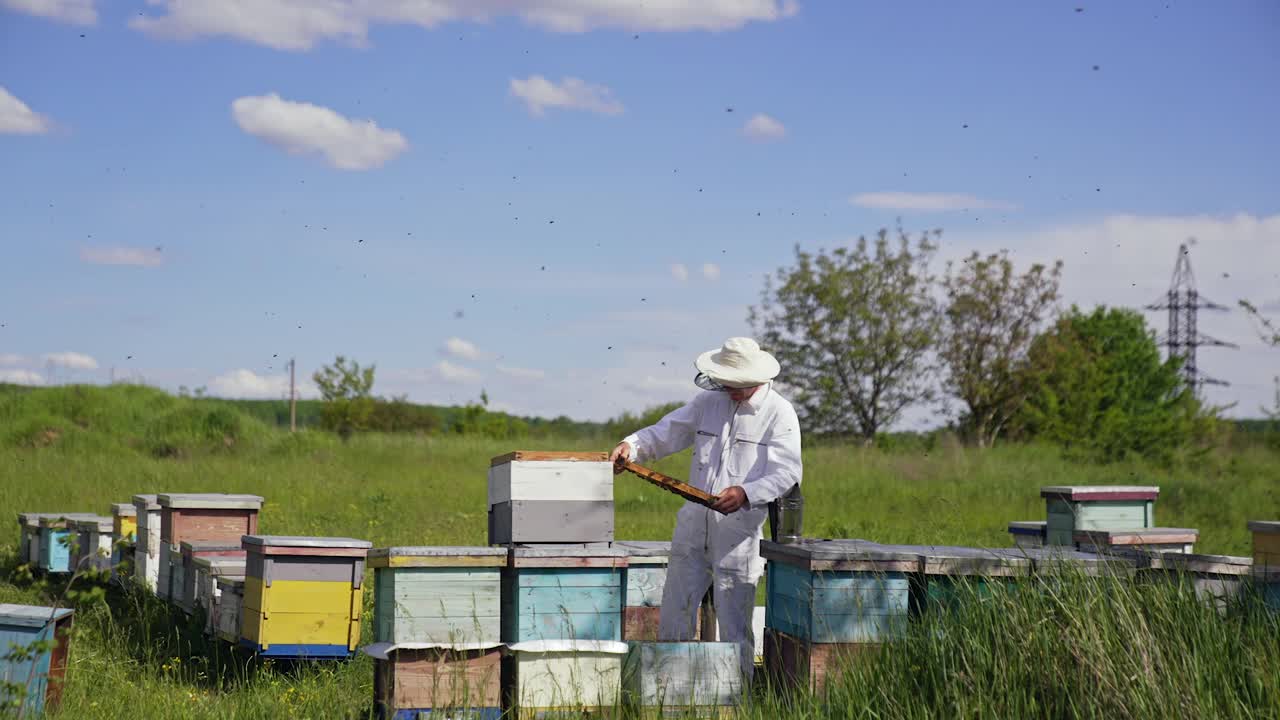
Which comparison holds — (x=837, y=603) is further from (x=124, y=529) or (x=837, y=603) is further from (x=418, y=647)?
(x=124, y=529)

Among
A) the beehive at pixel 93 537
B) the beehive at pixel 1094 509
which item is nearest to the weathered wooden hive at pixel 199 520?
the beehive at pixel 93 537

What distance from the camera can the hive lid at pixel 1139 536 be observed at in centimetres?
838

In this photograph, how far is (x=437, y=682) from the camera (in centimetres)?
491

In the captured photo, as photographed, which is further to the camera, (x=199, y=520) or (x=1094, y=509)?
(x=1094, y=509)

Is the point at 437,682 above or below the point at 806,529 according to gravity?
above

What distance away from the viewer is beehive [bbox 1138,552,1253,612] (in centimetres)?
545

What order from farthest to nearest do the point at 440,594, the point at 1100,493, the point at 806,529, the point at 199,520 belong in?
1. the point at 806,529
2. the point at 1100,493
3. the point at 199,520
4. the point at 440,594

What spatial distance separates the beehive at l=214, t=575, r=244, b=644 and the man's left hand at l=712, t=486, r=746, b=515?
9.46 ft

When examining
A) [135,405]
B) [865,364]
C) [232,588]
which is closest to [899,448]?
[865,364]

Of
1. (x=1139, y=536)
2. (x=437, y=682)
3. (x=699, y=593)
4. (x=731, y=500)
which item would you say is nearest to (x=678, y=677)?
(x=437, y=682)

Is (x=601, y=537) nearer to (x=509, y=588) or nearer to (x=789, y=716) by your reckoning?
(x=509, y=588)

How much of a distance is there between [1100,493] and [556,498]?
587 centimetres

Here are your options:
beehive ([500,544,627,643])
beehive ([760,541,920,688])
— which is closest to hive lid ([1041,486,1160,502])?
beehive ([760,541,920,688])

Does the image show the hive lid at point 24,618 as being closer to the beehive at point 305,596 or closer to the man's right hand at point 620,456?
the beehive at point 305,596
